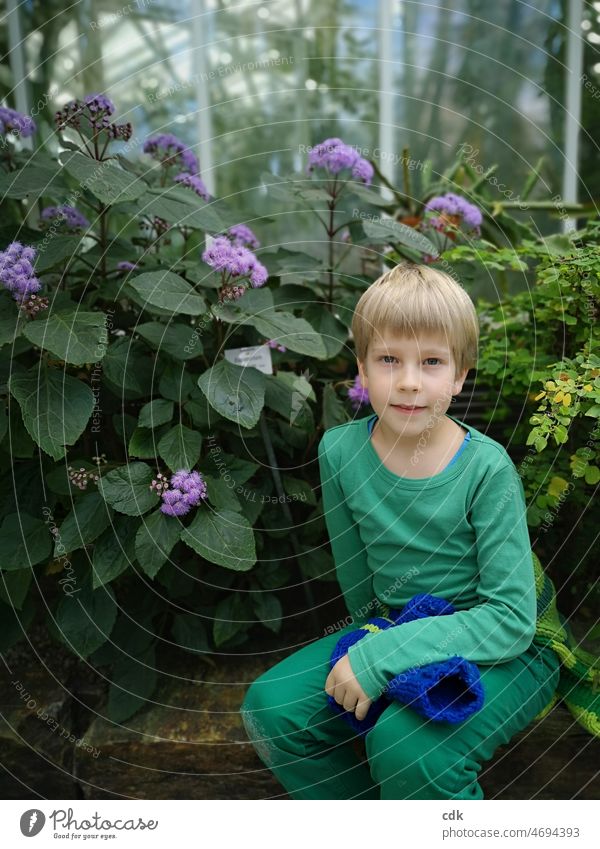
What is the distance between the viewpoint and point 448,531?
1175 mm

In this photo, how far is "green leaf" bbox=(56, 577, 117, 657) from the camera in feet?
4.72

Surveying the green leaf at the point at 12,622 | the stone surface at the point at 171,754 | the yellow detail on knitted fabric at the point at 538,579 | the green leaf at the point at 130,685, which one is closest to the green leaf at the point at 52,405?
the green leaf at the point at 12,622

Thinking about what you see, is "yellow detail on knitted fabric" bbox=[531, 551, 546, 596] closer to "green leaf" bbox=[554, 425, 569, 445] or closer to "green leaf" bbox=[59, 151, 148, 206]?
"green leaf" bbox=[554, 425, 569, 445]

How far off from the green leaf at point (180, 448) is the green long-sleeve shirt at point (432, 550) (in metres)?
0.25

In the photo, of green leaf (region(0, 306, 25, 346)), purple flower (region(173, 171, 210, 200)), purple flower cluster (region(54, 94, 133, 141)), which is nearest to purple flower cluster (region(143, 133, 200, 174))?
purple flower (region(173, 171, 210, 200))

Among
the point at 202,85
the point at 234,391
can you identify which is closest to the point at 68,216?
the point at 234,391

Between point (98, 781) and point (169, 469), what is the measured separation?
0.68 meters

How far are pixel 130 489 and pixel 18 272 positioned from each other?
442 mm

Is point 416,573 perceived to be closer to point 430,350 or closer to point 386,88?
point 430,350

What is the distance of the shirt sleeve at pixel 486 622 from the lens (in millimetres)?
1075

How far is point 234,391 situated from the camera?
A: 1.34 meters

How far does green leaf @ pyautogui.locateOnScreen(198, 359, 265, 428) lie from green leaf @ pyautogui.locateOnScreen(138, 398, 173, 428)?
0.13 metres

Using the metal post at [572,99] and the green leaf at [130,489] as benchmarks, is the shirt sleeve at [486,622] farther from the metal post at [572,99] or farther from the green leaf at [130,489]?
the metal post at [572,99]

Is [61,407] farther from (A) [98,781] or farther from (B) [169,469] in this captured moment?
(A) [98,781]
